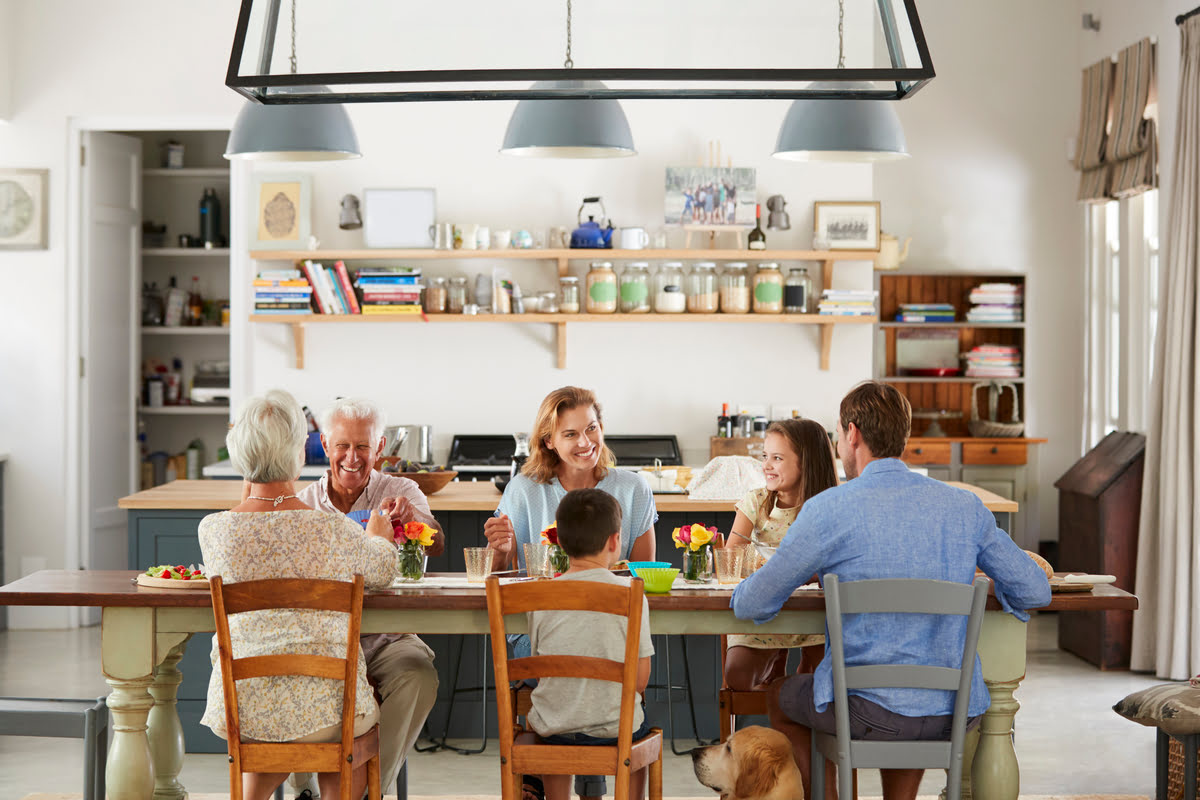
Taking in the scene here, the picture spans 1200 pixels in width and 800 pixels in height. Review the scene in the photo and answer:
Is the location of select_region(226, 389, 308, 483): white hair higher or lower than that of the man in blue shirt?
higher

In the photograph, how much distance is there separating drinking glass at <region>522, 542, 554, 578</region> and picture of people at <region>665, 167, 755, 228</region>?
339 centimetres

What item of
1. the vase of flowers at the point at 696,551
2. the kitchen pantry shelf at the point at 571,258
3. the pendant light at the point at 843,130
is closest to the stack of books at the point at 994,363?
the kitchen pantry shelf at the point at 571,258

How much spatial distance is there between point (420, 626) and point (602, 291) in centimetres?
333

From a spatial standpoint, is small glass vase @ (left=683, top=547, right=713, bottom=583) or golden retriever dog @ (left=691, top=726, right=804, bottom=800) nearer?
golden retriever dog @ (left=691, top=726, right=804, bottom=800)

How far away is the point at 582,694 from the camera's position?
2.54 meters

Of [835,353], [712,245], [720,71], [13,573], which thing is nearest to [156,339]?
[13,573]

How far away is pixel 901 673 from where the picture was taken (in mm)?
2516

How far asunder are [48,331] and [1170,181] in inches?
209

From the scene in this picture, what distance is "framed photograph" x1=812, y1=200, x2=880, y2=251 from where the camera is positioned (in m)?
6.01

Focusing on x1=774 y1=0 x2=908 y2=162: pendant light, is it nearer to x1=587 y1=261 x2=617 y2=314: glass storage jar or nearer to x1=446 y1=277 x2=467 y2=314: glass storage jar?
x1=587 y1=261 x2=617 y2=314: glass storage jar

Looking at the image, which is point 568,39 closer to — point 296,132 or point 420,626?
point 420,626

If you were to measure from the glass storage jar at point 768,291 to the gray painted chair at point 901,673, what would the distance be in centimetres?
348

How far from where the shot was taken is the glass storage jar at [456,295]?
5.99 metres

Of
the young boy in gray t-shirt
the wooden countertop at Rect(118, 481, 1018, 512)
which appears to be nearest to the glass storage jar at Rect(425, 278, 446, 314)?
the wooden countertop at Rect(118, 481, 1018, 512)
